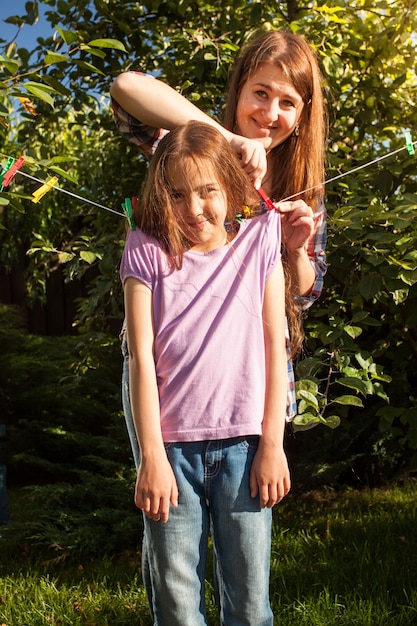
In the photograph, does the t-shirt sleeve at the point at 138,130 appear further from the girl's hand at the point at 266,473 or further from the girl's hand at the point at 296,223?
the girl's hand at the point at 266,473

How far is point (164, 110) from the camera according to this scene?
159 cm

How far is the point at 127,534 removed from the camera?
9.81 feet

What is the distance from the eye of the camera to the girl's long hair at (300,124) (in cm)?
175

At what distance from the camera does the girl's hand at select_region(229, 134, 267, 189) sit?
5.08ft

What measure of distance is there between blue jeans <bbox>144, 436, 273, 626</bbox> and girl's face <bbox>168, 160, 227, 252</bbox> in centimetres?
40

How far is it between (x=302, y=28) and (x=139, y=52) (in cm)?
78

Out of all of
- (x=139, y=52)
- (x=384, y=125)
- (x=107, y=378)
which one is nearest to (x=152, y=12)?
(x=139, y=52)

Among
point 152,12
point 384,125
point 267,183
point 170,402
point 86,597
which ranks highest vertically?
point 152,12

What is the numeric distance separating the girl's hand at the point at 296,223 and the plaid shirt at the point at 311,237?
125mm

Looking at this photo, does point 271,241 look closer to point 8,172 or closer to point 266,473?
point 266,473

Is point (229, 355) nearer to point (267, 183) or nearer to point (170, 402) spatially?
point (170, 402)

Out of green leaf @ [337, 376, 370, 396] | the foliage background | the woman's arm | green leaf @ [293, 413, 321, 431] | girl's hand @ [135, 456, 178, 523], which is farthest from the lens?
the foliage background

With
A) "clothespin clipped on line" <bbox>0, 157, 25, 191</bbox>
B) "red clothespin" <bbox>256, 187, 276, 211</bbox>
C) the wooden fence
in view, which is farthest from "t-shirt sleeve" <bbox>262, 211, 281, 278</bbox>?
the wooden fence

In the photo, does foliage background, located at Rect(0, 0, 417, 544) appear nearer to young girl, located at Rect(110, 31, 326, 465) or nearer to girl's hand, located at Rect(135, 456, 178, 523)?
young girl, located at Rect(110, 31, 326, 465)
